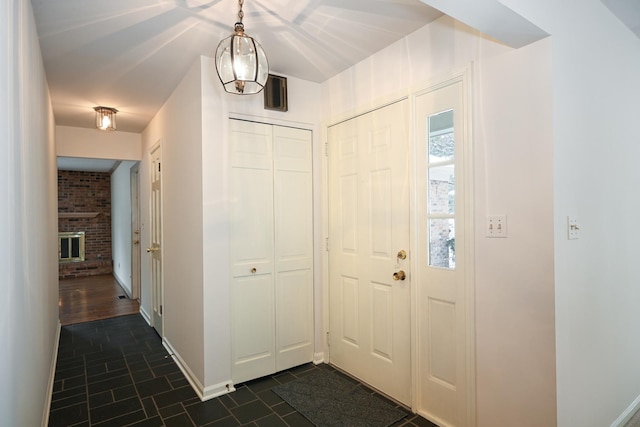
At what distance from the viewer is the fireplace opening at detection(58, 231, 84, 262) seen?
7785mm

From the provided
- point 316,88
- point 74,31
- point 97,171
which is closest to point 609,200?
point 316,88

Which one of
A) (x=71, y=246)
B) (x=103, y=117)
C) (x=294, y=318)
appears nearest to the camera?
(x=294, y=318)

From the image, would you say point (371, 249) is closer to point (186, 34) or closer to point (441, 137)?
point (441, 137)

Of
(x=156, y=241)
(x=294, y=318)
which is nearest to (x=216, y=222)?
(x=294, y=318)

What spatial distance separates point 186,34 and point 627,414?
3804 mm

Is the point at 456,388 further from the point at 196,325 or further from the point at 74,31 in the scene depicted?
the point at 74,31

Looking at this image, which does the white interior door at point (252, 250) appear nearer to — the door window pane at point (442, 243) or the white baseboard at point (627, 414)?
the door window pane at point (442, 243)

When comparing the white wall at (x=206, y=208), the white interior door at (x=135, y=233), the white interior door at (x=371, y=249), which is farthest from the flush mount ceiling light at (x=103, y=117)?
the white interior door at (x=371, y=249)

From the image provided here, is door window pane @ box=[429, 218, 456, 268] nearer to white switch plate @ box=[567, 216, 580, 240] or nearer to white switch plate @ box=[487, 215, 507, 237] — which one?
white switch plate @ box=[487, 215, 507, 237]

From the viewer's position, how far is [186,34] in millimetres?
2291

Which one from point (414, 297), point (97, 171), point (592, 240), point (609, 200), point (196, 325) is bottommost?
point (196, 325)

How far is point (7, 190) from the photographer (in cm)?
125

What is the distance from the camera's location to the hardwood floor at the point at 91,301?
476 centimetres

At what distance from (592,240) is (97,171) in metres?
9.19
